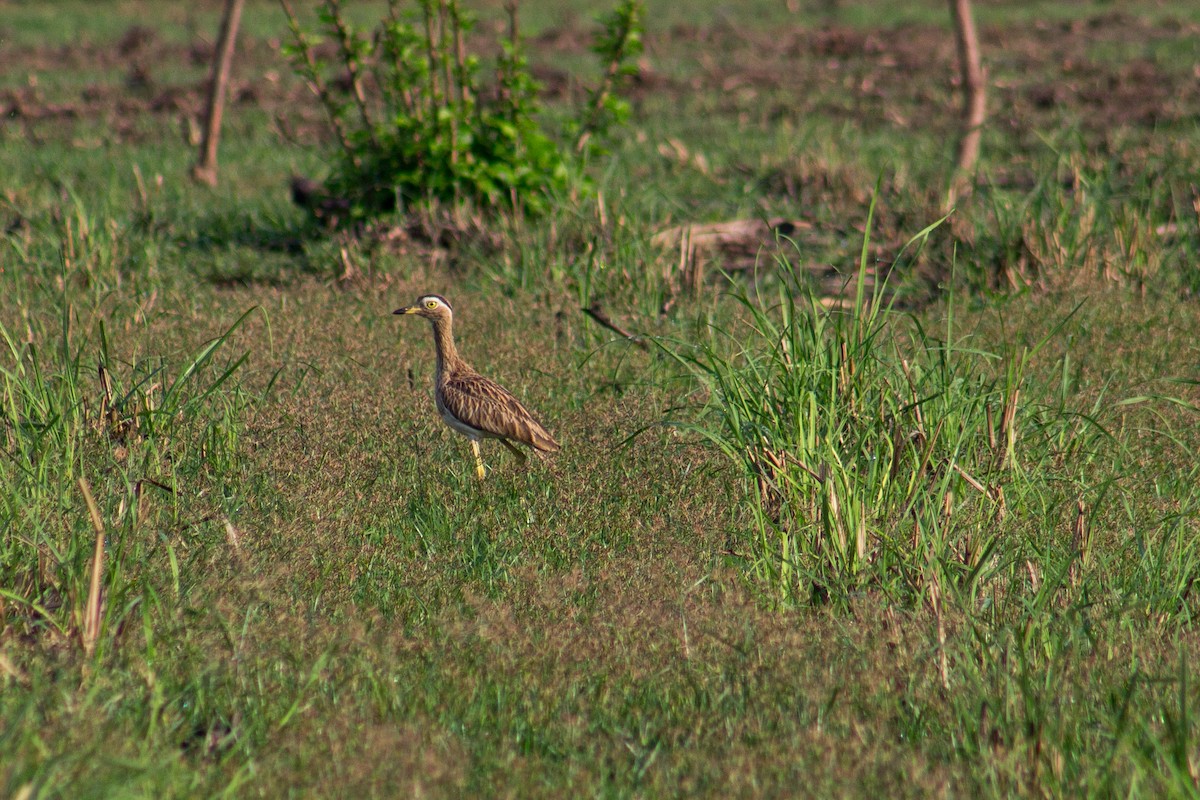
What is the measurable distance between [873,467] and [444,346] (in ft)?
7.49

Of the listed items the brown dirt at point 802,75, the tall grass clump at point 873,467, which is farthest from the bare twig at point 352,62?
the tall grass clump at point 873,467

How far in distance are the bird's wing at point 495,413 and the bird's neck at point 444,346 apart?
0.31m

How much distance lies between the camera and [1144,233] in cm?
770

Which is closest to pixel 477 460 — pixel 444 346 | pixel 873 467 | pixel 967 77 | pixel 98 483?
pixel 444 346

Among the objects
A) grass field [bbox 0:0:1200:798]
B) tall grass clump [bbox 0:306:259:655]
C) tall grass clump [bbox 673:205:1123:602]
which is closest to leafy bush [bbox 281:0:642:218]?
grass field [bbox 0:0:1200:798]

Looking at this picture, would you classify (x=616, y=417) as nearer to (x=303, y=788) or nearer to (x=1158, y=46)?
(x=303, y=788)

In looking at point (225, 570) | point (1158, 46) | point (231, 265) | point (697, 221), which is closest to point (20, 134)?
point (231, 265)

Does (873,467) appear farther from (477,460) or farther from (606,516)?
(477,460)

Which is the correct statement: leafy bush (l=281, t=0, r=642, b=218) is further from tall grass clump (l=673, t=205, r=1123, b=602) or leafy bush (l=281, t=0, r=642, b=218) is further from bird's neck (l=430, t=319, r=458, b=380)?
tall grass clump (l=673, t=205, r=1123, b=602)

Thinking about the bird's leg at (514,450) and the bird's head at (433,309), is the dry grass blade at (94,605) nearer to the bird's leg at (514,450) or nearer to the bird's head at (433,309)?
the bird's leg at (514,450)

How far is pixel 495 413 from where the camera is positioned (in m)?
5.19

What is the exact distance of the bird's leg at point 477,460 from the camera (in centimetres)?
515

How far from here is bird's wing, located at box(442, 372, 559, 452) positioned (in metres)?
5.18

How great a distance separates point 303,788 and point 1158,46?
1700 cm
